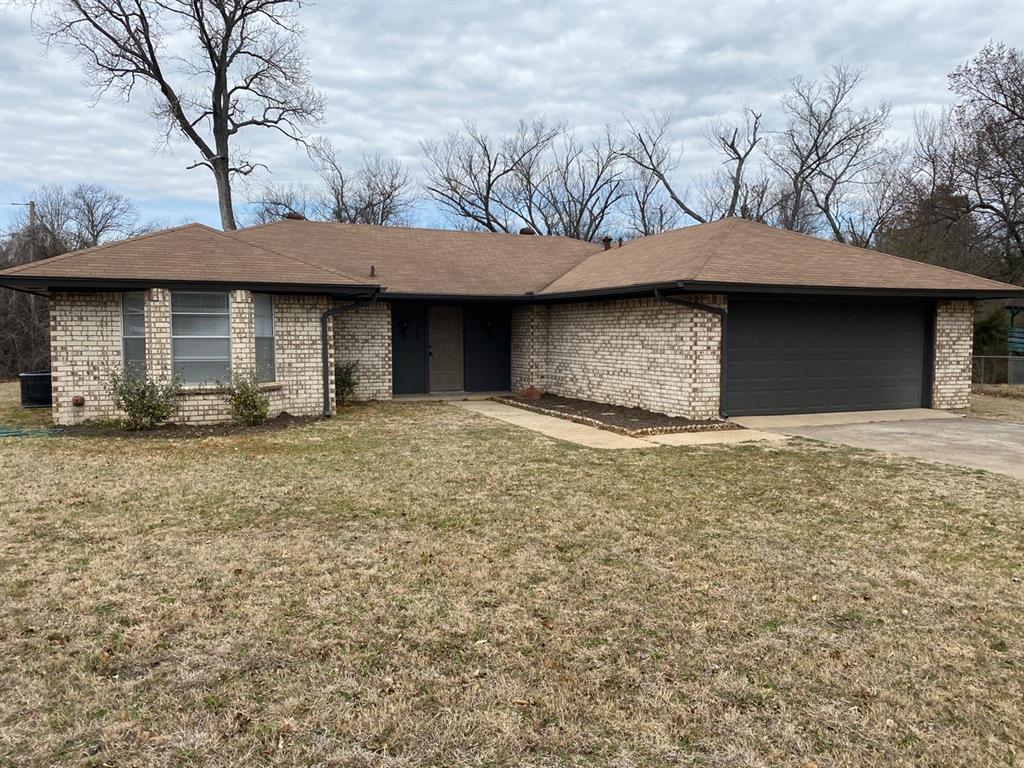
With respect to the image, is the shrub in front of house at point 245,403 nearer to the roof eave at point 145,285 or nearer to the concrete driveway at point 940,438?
the roof eave at point 145,285

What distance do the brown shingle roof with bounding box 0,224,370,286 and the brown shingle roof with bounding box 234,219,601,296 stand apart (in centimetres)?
302

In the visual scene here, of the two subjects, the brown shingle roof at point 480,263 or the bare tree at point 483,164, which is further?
the bare tree at point 483,164

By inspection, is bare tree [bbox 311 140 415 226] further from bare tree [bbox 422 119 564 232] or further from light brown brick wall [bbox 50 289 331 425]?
light brown brick wall [bbox 50 289 331 425]

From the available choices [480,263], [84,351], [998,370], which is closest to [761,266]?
[480,263]

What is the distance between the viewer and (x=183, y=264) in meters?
11.3

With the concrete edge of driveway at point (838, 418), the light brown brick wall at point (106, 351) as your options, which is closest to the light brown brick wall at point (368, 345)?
the light brown brick wall at point (106, 351)

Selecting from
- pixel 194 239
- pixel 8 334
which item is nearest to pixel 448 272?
pixel 194 239

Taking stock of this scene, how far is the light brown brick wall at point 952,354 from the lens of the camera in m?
13.5

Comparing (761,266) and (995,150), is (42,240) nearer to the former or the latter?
(761,266)

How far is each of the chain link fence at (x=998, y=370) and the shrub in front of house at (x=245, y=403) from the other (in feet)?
61.8

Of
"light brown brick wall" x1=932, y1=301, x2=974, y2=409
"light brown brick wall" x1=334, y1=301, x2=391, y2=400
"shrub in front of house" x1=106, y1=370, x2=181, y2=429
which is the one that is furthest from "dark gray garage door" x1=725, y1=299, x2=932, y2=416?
"shrub in front of house" x1=106, y1=370, x2=181, y2=429

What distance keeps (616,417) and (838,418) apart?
385 cm

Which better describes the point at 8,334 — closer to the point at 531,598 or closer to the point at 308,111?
the point at 308,111

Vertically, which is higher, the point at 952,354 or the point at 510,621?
the point at 952,354
